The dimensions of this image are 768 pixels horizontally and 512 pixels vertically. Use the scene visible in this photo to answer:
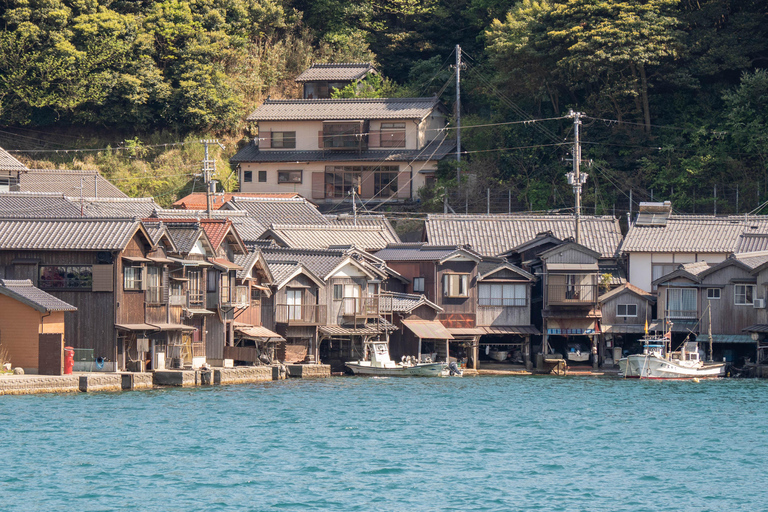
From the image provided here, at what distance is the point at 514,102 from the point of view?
8162 cm

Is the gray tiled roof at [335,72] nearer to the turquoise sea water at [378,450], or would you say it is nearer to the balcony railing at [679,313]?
the balcony railing at [679,313]

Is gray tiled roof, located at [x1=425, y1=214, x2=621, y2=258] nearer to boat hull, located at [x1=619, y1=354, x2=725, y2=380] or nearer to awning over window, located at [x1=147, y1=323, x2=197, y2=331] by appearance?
boat hull, located at [x1=619, y1=354, x2=725, y2=380]

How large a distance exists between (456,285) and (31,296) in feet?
86.0

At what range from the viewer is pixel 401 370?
60.5 metres

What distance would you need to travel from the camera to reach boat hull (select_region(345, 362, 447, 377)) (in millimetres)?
59750

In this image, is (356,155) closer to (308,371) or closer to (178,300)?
(308,371)

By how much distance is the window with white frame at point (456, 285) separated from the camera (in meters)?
65.6

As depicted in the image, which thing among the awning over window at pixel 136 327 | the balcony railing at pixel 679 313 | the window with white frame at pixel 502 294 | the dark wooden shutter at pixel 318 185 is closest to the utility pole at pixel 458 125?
the dark wooden shutter at pixel 318 185

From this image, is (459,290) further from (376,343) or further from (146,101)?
(146,101)

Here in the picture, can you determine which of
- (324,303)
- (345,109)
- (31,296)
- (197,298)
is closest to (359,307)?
(324,303)

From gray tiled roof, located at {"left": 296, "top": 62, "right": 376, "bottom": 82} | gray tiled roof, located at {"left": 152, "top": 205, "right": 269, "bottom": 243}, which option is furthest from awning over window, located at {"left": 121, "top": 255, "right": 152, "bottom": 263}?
gray tiled roof, located at {"left": 296, "top": 62, "right": 376, "bottom": 82}

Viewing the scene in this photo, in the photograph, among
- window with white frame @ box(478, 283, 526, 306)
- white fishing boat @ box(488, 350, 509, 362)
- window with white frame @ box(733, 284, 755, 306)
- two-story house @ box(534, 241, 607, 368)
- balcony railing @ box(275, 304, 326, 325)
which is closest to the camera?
balcony railing @ box(275, 304, 326, 325)

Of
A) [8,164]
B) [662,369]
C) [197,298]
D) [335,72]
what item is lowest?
[662,369]

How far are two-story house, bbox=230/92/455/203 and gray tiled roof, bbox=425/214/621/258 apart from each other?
1048 centimetres
